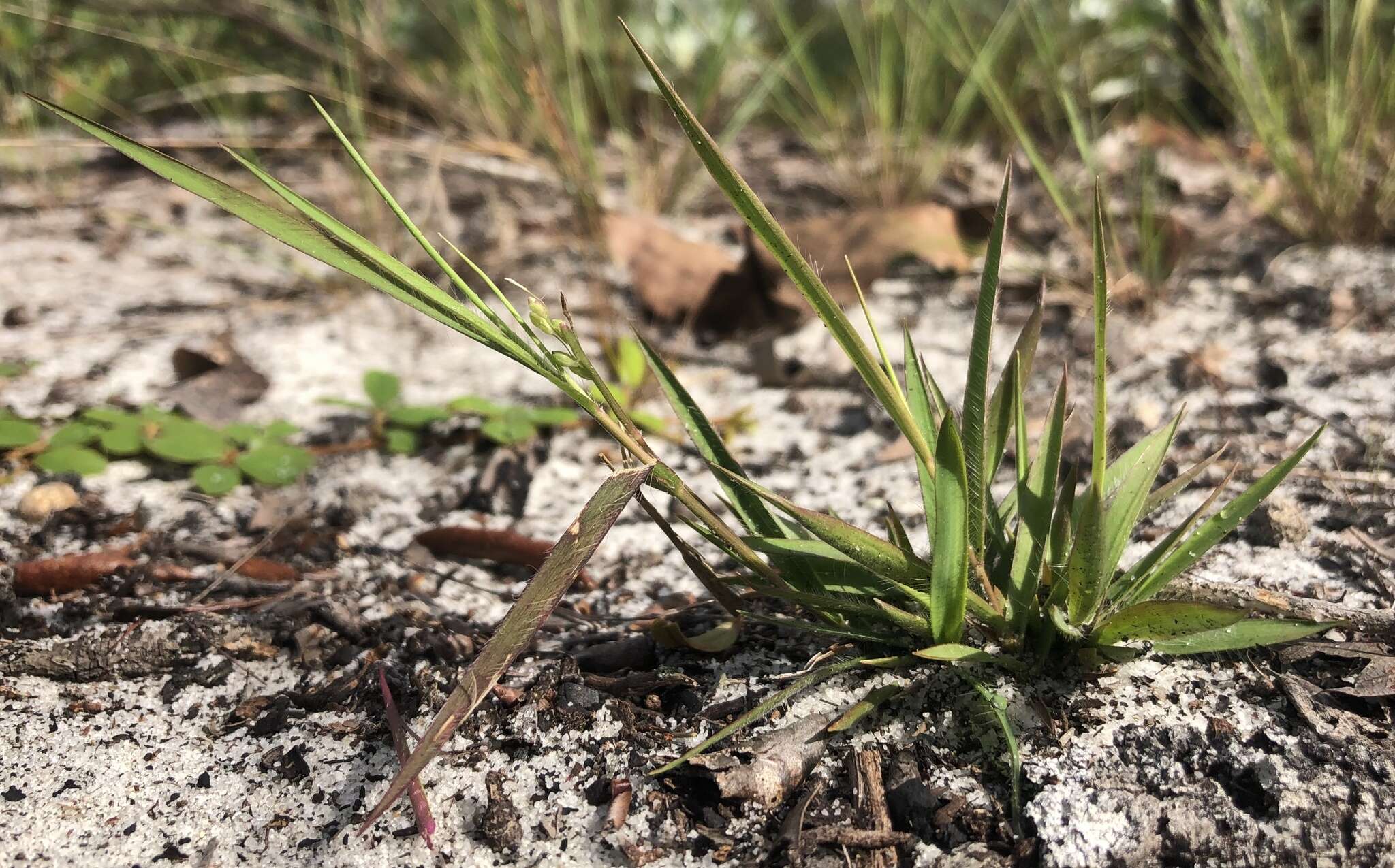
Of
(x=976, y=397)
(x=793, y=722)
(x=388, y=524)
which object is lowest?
(x=388, y=524)

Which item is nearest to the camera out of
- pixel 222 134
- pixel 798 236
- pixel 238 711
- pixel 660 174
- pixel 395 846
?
pixel 395 846

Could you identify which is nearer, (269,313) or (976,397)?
(976,397)

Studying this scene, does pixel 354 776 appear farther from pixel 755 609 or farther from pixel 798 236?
pixel 798 236

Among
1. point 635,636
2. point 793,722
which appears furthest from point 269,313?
point 793,722

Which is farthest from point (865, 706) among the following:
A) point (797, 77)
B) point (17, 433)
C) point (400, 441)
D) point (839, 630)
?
point (797, 77)

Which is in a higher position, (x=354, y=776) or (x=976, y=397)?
(x=976, y=397)

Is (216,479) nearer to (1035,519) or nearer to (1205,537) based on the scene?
(1035,519)

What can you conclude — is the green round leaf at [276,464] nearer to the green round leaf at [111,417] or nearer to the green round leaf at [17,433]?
the green round leaf at [111,417]

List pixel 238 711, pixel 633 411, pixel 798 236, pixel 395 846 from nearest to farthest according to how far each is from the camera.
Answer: pixel 395 846, pixel 238 711, pixel 633 411, pixel 798 236
